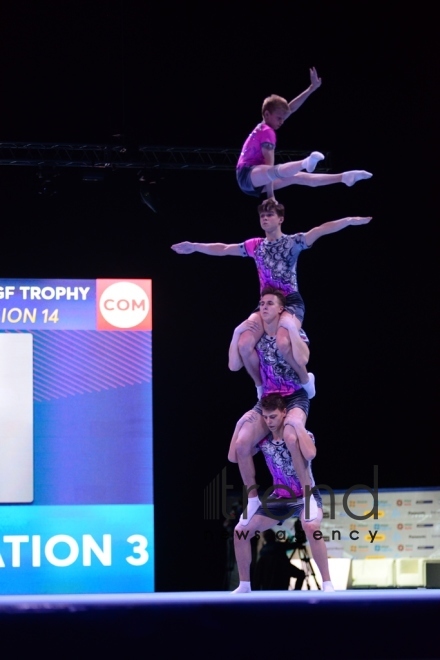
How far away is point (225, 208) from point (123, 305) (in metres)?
1.41

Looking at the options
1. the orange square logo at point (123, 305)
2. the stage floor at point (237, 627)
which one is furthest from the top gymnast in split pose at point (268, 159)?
the orange square logo at point (123, 305)

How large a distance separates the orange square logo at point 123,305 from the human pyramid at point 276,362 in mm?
3430

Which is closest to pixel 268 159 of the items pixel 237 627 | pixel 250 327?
pixel 250 327

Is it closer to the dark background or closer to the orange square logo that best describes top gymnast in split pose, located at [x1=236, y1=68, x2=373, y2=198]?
the dark background

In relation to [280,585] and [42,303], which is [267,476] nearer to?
[280,585]

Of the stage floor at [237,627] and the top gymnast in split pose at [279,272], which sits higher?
the top gymnast in split pose at [279,272]

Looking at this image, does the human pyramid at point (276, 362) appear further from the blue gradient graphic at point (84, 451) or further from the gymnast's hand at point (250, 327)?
the blue gradient graphic at point (84, 451)

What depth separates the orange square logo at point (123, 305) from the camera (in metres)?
9.21

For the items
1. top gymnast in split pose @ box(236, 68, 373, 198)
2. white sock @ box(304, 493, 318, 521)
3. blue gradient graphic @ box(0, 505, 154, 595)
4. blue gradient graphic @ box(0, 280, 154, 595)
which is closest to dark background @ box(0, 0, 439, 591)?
blue gradient graphic @ box(0, 280, 154, 595)

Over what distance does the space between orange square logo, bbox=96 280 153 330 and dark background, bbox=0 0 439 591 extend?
431 millimetres

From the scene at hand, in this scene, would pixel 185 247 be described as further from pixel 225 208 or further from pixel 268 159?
pixel 225 208

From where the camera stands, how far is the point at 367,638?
12.9 feet

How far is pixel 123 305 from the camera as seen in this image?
928 cm

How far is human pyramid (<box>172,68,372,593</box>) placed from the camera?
18.6 feet
